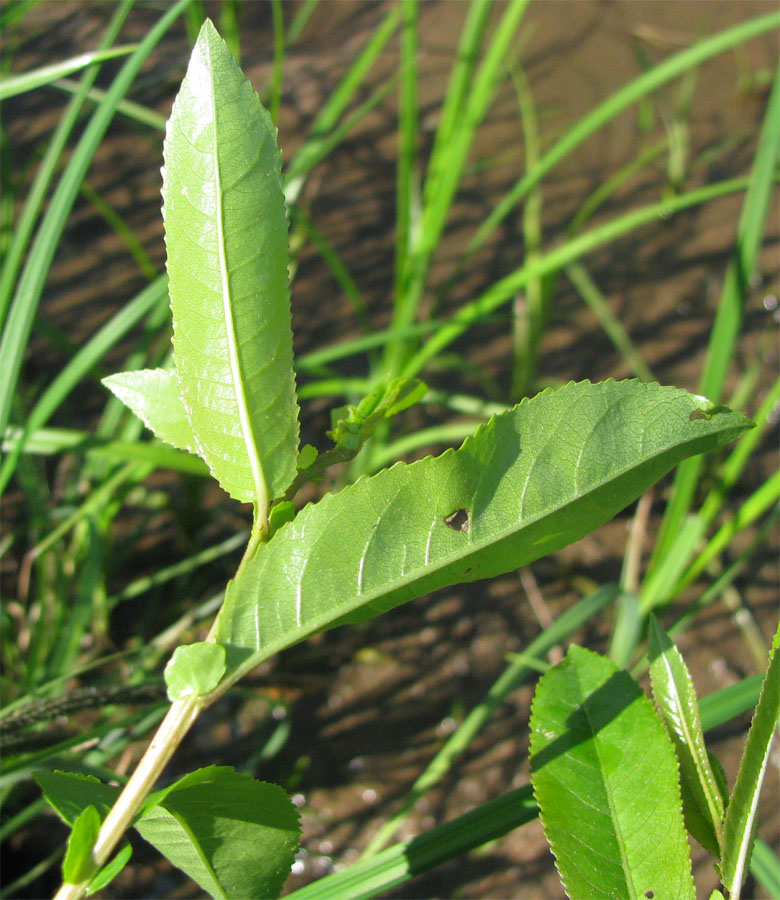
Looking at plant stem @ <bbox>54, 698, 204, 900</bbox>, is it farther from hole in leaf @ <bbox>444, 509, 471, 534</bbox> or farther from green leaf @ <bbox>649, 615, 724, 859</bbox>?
green leaf @ <bbox>649, 615, 724, 859</bbox>

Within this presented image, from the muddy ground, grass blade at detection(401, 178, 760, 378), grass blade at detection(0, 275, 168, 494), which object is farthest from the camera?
the muddy ground

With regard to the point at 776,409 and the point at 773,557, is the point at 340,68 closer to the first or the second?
the point at 776,409

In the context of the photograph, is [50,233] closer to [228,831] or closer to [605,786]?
[228,831]

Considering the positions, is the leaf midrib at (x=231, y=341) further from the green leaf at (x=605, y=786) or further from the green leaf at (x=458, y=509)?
the green leaf at (x=605, y=786)

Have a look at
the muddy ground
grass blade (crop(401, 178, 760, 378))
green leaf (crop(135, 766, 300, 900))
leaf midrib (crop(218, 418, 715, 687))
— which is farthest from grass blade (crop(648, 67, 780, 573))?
green leaf (crop(135, 766, 300, 900))

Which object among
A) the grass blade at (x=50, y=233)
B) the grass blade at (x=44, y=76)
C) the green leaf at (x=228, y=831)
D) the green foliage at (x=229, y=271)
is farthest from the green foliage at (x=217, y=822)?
the grass blade at (x=44, y=76)

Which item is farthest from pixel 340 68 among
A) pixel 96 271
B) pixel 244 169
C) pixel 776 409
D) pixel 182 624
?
pixel 244 169
